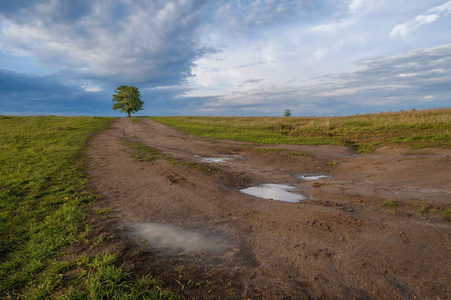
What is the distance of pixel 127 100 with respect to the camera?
60219mm

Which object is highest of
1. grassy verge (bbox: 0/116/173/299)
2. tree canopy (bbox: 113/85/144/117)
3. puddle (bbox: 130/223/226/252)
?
tree canopy (bbox: 113/85/144/117)

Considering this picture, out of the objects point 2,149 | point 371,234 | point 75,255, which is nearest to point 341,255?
point 371,234

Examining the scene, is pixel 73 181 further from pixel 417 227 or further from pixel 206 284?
pixel 417 227

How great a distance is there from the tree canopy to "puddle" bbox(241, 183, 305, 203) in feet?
198

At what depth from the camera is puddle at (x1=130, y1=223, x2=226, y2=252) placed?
4047mm

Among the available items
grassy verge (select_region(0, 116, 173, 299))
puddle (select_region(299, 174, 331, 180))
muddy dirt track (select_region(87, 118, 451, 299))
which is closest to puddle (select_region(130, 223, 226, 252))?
muddy dirt track (select_region(87, 118, 451, 299))

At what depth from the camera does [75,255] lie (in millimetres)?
3600

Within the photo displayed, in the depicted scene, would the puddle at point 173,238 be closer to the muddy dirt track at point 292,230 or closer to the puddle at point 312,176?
the muddy dirt track at point 292,230

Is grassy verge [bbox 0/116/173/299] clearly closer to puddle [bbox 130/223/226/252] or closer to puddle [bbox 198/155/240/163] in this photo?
puddle [bbox 130/223/226/252]

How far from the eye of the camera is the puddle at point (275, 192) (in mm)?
6637

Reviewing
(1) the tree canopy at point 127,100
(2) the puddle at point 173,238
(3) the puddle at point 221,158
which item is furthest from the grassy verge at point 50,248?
(1) the tree canopy at point 127,100

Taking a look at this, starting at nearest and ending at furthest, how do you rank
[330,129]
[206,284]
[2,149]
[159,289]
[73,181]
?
[159,289] < [206,284] < [73,181] < [2,149] < [330,129]

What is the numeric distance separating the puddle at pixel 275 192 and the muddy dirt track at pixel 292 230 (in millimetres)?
318

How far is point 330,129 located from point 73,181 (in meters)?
21.9
